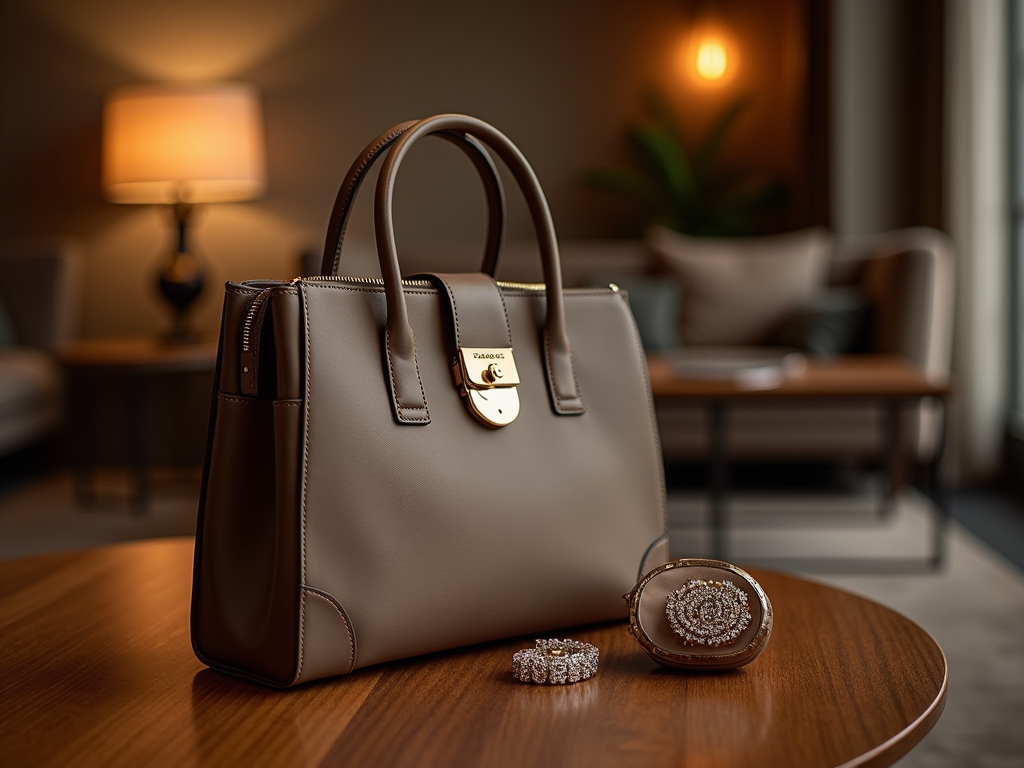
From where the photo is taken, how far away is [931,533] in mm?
3045

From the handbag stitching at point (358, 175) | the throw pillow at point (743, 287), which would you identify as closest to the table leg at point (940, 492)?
the throw pillow at point (743, 287)

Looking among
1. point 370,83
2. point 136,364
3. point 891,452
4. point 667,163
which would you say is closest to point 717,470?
point 891,452

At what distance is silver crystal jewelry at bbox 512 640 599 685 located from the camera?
0.66 meters

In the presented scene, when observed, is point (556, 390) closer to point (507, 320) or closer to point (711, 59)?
point (507, 320)

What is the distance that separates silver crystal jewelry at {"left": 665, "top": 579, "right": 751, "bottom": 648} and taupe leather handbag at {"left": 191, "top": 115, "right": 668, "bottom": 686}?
4.3 inches

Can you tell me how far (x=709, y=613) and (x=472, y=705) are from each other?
0.52ft

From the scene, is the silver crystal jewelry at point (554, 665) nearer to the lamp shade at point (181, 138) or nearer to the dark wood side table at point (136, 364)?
the dark wood side table at point (136, 364)

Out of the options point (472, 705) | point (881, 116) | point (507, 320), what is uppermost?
point (881, 116)

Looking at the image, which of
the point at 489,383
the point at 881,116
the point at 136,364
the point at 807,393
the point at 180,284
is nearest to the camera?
the point at 489,383

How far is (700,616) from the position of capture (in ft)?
2.20

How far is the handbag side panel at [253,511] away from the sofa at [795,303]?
8.45ft

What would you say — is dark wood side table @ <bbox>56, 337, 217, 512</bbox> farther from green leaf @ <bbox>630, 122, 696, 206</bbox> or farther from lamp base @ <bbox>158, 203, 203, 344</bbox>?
green leaf @ <bbox>630, 122, 696, 206</bbox>

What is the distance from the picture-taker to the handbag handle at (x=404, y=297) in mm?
679

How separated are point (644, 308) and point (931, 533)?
1.13 meters
